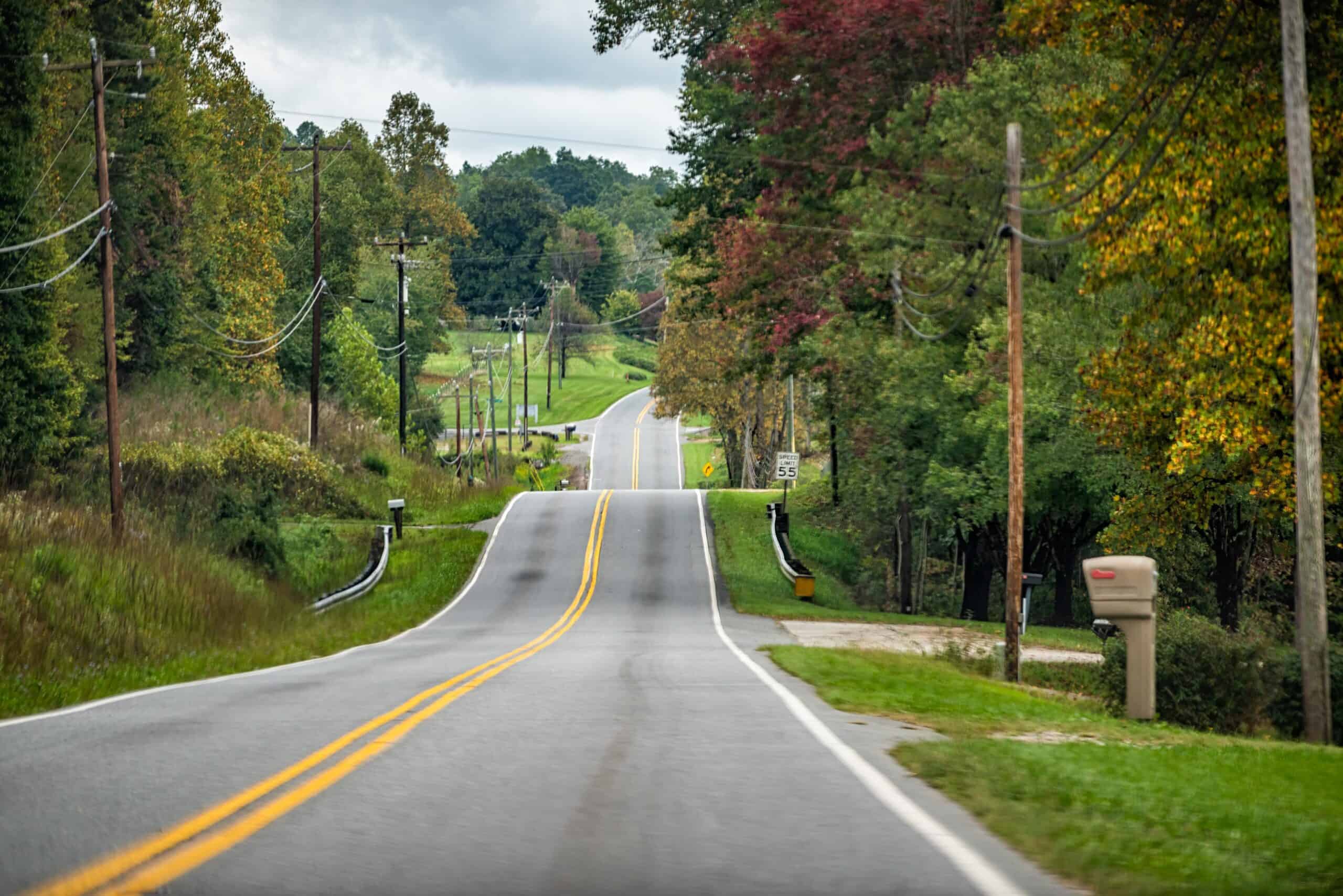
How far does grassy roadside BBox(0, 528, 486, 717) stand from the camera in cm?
1550

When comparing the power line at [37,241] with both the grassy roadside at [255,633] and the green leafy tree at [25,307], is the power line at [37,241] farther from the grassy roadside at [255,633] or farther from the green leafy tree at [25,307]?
the grassy roadside at [255,633]

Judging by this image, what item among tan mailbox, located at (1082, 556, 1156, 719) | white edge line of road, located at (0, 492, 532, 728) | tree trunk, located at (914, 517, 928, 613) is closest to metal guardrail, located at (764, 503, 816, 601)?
tree trunk, located at (914, 517, 928, 613)

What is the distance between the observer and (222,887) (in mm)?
5496

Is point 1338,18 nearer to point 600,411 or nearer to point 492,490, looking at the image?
point 492,490

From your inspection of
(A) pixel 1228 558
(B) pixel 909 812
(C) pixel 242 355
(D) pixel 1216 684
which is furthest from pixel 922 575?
(B) pixel 909 812

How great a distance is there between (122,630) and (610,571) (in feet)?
78.0

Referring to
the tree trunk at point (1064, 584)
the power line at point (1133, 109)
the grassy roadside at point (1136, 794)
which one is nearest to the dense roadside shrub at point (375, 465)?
the tree trunk at point (1064, 584)

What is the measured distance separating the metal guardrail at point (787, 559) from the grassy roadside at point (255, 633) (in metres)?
9.83

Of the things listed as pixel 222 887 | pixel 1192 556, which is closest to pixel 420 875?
pixel 222 887

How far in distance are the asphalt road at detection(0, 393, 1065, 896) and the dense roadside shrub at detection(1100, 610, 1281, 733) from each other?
206 inches

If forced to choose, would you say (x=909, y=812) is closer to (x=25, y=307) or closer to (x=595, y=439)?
(x=25, y=307)

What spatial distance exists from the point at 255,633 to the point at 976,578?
2594cm

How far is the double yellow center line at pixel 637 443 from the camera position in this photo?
98.2 metres

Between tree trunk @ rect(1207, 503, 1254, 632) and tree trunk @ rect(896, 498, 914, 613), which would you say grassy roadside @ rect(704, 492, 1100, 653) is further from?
tree trunk @ rect(1207, 503, 1254, 632)
